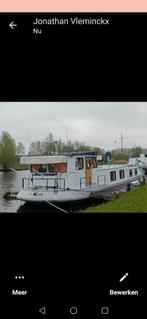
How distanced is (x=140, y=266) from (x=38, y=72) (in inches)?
25.0

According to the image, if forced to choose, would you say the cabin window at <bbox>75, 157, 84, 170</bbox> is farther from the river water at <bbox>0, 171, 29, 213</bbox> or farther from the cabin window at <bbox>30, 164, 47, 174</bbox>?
the river water at <bbox>0, 171, 29, 213</bbox>

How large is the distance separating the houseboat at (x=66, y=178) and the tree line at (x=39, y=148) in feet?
0.33

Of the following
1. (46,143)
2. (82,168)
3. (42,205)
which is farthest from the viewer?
(82,168)

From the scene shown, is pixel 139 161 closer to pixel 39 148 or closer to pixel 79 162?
pixel 39 148

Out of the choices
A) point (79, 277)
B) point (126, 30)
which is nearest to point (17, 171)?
point (79, 277)

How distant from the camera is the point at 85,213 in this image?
1234 mm

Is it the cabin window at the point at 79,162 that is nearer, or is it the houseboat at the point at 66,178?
the houseboat at the point at 66,178

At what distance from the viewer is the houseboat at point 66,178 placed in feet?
5.61

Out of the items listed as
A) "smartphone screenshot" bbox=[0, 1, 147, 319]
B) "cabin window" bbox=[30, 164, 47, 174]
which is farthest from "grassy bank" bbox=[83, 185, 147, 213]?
"cabin window" bbox=[30, 164, 47, 174]

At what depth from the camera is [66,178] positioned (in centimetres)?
248

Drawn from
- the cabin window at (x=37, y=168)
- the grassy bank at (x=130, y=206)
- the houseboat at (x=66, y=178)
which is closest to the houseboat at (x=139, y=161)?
the houseboat at (x=66, y=178)

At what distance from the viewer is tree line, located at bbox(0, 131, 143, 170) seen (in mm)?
1325

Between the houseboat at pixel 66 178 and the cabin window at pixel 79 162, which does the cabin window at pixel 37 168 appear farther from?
the cabin window at pixel 79 162

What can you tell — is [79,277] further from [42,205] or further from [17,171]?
[17,171]
